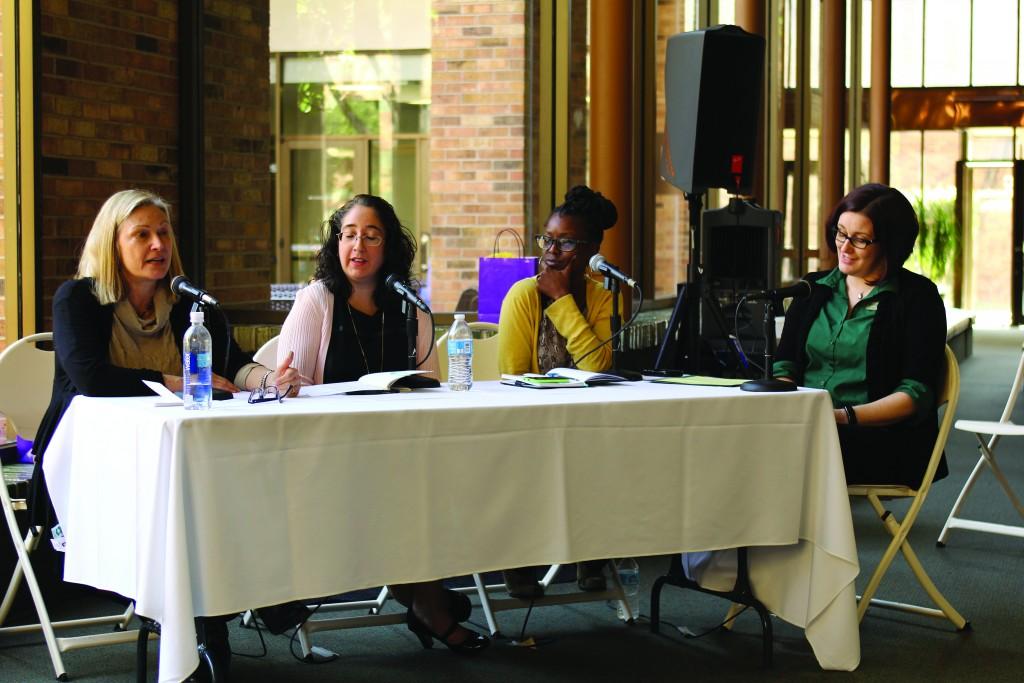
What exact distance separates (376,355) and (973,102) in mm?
17823

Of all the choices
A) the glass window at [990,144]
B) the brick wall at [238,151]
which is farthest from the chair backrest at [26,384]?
the glass window at [990,144]

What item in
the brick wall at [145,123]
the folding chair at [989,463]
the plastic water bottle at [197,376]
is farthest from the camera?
the brick wall at [145,123]

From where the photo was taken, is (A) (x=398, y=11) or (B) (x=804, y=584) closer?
(B) (x=804, y=584)

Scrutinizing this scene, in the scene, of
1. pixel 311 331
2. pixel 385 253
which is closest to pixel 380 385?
pixel 311 331

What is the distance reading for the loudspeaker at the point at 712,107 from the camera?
456 centimetres

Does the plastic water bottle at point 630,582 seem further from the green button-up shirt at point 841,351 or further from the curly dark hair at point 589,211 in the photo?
the curly dark hair at point 589,211

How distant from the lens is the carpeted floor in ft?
11.3

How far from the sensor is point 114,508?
2.95 m

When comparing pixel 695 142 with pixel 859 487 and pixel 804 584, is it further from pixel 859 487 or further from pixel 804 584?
pixel 804 584

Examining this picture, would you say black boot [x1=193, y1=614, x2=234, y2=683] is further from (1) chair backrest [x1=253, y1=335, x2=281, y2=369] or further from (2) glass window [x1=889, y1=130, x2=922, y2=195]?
(2) glass window [x1=889, y1=130, x2=922, y2=195]

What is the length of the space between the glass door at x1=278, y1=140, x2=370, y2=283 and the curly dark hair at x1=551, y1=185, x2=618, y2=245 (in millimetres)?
1919

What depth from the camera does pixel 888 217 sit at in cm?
389

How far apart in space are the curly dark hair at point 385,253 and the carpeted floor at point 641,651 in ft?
3.36

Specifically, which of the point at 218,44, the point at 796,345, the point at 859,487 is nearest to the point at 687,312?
the point at 796,345
